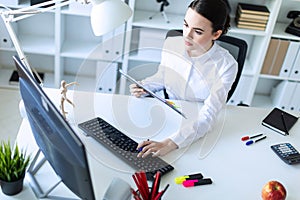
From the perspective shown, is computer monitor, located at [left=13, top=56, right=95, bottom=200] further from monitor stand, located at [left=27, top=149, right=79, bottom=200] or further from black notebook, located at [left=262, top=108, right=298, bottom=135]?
black notebook, located at [left=262, top=108, right=298, bottom=135]

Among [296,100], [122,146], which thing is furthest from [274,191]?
[296,100]

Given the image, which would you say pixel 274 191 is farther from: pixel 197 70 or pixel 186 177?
pixel 197 70

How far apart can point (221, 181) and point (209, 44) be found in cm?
61

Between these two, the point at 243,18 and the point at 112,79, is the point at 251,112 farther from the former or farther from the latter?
the point at 243,18

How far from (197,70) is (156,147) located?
45 centimetres

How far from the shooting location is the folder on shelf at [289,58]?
8.80 feet

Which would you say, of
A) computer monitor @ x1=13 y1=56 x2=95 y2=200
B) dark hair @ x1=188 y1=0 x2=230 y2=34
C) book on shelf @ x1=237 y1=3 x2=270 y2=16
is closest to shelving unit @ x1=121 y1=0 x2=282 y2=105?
book on shelf @ x1=237 y1=3 x2=270 y2=16

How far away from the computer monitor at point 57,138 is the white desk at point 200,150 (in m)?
0.19

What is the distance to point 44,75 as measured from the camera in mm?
3055

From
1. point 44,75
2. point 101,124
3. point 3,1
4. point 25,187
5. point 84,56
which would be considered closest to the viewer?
point 25,187

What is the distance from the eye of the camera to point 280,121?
169cm

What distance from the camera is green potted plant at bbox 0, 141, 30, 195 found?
119 cm

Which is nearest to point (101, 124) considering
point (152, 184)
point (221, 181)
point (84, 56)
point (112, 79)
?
point (112, 79)

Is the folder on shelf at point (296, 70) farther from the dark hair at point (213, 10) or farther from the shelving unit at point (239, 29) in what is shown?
the dark hair at point (213, 10)
